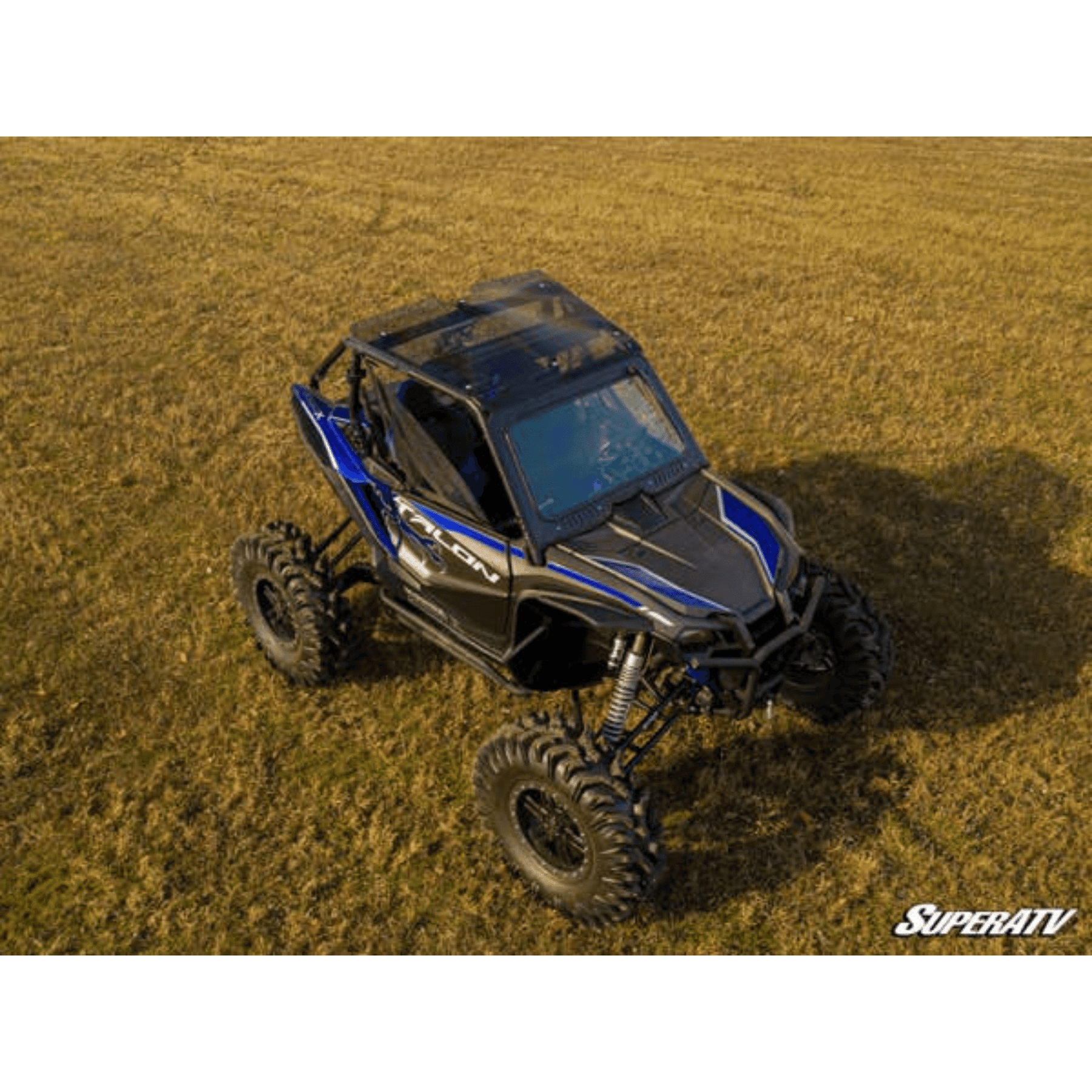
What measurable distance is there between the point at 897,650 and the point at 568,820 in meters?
3.49


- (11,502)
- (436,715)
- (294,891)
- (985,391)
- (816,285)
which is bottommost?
(294,891)

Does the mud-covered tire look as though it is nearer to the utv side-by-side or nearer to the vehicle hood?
the utv side-by-side

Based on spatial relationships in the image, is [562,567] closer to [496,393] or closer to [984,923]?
[496,393]

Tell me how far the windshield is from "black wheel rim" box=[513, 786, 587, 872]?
65.8 inches

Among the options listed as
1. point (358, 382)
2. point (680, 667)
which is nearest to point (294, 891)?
point (680, 667)

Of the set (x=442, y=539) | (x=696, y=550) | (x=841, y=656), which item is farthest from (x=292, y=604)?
(x=841, y=656)

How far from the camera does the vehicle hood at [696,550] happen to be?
5.73m

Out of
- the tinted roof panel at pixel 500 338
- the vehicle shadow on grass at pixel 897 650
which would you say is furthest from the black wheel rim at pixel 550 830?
the tinted roof panel at pixel 500 338

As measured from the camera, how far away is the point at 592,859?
5527 millimetres

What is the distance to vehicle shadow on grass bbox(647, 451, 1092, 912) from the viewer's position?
6484 mm

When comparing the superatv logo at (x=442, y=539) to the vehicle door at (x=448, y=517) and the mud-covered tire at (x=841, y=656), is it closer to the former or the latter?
the vehicle door at (x=448, y=517)

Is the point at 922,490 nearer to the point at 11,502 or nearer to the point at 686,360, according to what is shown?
the point at 686,360

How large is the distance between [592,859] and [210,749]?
312 cm

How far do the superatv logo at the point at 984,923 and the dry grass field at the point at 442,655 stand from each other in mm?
61
